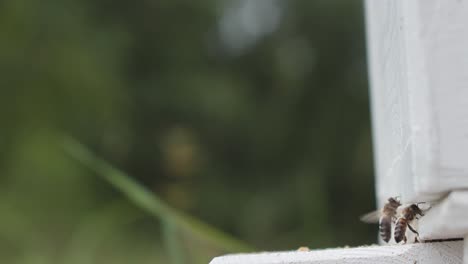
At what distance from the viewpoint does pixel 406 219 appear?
1018 mm

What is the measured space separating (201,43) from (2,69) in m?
1.41

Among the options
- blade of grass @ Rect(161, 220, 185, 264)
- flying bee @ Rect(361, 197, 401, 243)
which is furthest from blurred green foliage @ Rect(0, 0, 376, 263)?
flying bee @ Rect(361, 197, 401, 243)

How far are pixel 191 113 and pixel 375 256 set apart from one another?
16.1ft

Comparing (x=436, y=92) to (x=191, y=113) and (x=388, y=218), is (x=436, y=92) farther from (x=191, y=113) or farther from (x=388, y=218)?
(x=191, y=113)

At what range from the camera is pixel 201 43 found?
5.94 m

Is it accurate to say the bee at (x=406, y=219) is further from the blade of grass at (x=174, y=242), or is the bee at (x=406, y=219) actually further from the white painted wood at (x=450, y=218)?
the blade of grass at (x=174, y=242)

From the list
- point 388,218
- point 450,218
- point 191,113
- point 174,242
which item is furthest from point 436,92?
point 191,113

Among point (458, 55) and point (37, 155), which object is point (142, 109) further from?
point (458, 55)

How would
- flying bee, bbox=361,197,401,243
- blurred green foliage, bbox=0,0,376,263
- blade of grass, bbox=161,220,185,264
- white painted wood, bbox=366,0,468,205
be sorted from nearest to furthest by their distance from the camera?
white painted wood, bbox=366,0,468,205 → flying bee, bbox=361,197,401,243 → blade of grass, bbox=161,220,185,264 → blurred green foliage, bbox=0,0,376,263

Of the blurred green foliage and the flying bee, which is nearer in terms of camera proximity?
the flying bee

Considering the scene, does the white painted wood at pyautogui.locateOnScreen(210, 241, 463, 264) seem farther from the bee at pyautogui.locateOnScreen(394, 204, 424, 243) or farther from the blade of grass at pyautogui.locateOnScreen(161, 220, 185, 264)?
the blade of grass at pyautogui.locateOnScreen(161, 220, 185, 264)

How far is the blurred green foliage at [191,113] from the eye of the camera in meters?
5.43

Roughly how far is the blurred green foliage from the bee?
164 inches

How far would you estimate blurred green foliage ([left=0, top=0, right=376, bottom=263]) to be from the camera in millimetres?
5430
